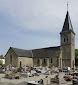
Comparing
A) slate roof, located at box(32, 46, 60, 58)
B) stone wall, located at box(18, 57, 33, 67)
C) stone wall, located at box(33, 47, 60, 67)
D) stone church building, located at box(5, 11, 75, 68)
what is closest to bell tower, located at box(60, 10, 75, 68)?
stone church building, located at box(5, 11, 75, 68)

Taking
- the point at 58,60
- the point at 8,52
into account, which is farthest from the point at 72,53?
the point at 8,52

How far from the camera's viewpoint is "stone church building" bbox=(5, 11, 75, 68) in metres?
34.0

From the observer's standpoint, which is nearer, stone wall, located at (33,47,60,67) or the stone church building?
the stone church building

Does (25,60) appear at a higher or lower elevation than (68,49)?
lower

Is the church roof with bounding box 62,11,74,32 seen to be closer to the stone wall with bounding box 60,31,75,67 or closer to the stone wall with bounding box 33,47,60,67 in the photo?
the stone wall with bounding box 60,31,75,67

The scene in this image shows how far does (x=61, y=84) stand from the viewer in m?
11.1

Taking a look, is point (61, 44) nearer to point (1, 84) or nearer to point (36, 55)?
point (36, 55)

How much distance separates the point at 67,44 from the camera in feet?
115

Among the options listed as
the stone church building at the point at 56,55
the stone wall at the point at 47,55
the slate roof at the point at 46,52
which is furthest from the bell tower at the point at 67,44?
the stone wall at the point at 47,55

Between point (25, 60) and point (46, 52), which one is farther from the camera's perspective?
point (46, 52)

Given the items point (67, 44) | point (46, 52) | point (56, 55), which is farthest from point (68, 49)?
point (46, 52)

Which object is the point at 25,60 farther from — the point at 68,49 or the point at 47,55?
the point at 68,49

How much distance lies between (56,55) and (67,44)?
5.21 metres

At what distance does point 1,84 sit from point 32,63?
2763cm
